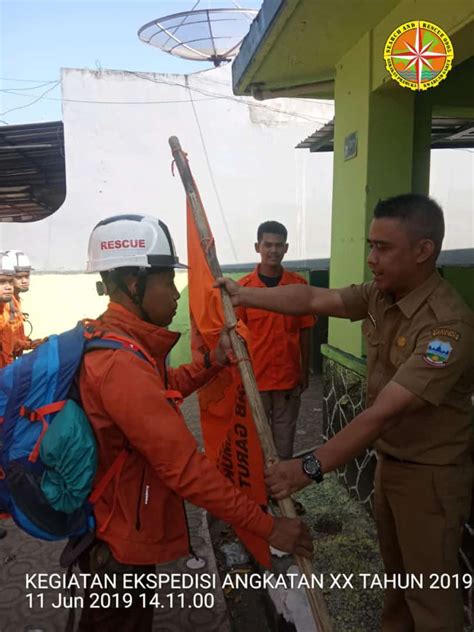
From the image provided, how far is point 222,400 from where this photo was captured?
2.72m

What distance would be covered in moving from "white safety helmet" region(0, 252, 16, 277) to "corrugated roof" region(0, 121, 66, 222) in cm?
345

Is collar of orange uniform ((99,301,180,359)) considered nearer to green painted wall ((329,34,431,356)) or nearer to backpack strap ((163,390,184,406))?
backpack strap ((163,390,184,406))

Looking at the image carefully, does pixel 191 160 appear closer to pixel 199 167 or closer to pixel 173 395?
pixel 199 167

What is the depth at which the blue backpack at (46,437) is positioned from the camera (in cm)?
168

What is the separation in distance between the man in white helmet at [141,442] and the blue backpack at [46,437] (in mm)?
60

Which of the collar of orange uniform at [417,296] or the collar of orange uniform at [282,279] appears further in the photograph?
the collar of orange uniform at [282,279]

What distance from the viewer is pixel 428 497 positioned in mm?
2150

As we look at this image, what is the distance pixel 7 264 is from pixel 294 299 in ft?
18.9

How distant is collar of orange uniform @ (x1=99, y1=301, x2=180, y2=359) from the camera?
190 centimetres

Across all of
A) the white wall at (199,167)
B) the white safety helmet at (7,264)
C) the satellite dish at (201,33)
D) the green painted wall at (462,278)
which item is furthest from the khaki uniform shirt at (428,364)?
the satellite dish at (201,33)

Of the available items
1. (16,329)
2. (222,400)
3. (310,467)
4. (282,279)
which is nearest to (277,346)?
(282,279)

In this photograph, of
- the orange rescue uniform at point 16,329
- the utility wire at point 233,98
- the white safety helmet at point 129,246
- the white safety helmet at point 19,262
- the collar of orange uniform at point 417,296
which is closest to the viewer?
the white safety helmet at point 129,246

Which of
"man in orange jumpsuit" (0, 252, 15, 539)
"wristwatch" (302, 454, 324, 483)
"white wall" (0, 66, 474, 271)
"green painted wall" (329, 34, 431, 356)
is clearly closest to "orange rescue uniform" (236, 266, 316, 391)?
"green painted wall" (329, 34, 431, 356)

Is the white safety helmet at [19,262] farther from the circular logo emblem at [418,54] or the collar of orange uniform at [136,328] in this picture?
the collar of orange uniform at [136,328]
